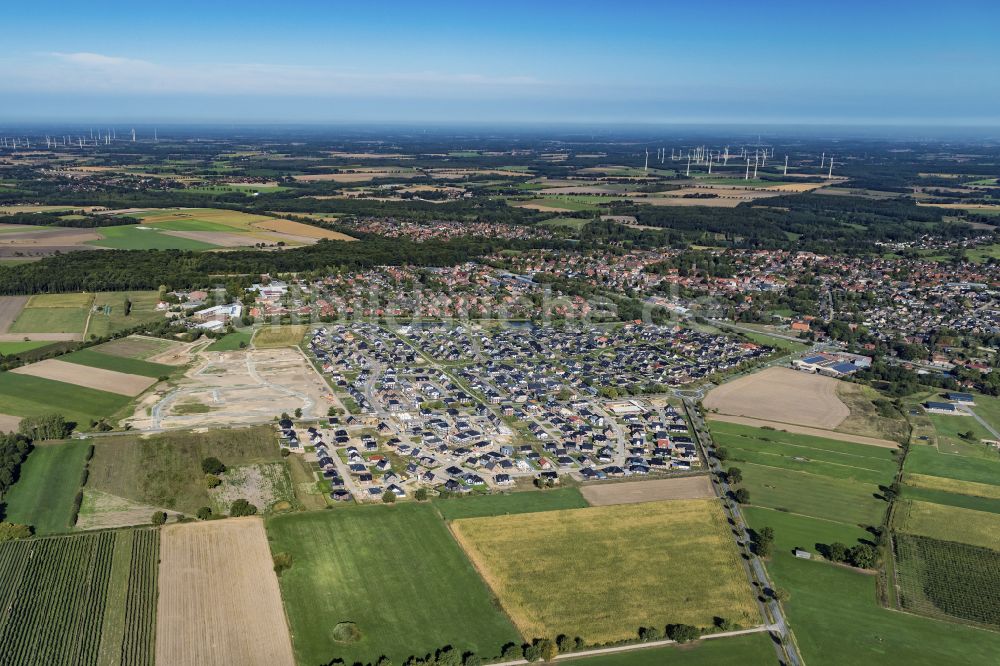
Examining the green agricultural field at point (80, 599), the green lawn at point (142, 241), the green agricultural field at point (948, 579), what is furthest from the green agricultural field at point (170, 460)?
the green lawn at point (142, 241)

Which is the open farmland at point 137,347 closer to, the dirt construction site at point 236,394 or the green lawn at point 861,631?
the dirt construction site at point 236,394

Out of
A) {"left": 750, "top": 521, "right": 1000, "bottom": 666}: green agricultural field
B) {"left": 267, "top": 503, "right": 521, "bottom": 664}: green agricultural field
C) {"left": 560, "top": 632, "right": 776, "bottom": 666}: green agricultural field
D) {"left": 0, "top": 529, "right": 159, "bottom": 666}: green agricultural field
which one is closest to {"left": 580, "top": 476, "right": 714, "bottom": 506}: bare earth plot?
{"left": 750, "top": 521, "right": 1000, "bottom": 666}: green agricultural field

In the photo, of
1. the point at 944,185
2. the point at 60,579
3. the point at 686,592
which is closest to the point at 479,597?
the point at 686,592

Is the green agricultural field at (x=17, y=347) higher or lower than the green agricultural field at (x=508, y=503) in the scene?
higher

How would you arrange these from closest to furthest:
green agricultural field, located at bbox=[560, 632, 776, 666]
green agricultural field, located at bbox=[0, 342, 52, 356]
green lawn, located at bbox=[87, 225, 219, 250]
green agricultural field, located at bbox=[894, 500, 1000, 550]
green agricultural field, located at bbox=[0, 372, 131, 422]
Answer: green agricultural field, located at bbox=[560, 632, 776, 666]
green agricultural field, located at bbox=[894, 500, 1000, 550]
green agricultural field, located at bbox=[0, 372, 131, 422]
green agricultural field, located at bbox=[0, 342, 52, 356]
green lawn, located at bbox=[87, 225, 219, 250]

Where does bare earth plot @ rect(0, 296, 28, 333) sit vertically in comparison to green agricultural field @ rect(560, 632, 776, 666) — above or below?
above

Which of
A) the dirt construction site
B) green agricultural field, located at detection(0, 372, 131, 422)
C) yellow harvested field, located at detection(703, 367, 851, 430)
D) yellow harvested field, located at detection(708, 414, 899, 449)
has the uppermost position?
green agricultural field, located at detection(0, 372, 131, 422)

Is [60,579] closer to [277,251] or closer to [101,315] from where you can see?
[101,315]

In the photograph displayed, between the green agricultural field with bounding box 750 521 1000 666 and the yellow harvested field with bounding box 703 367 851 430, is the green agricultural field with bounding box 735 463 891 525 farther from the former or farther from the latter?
the yellow harvested field with bounding box 703 367 851 430
